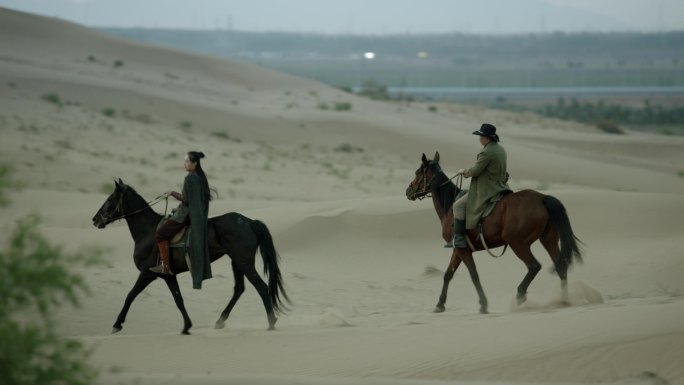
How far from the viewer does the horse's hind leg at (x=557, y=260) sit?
14.2 meters

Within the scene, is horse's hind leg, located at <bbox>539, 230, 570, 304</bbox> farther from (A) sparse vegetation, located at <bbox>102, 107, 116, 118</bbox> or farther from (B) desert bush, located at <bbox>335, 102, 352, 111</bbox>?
(B) desert bush, located at <bbox>335, 102, 352, 111</bbox>

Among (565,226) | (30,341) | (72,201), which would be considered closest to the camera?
(30,341)

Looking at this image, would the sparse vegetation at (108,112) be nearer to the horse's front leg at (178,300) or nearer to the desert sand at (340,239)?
the desert sand at (340,239)

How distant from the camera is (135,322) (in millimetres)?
15055

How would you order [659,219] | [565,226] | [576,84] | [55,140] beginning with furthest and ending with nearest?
[576,84], [55,140], [659,219], [565,226]

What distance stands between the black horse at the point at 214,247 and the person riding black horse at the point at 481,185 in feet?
8.11

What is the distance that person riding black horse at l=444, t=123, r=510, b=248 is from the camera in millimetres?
14203

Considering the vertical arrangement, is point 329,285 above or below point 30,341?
below

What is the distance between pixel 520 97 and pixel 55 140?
66888mm

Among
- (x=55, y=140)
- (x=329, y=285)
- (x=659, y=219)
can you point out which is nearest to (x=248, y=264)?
(x=329, y=285)

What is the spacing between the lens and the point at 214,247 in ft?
43.0

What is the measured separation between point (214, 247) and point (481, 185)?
3.38 meters

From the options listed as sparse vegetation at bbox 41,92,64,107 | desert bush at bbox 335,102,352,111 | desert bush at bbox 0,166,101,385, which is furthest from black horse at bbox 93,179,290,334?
desert bush at bbox 335,102,352,111

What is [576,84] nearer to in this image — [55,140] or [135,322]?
[55,140]
